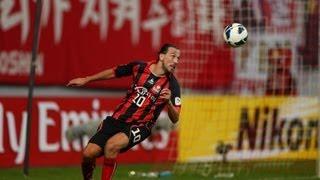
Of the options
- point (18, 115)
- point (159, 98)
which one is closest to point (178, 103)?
point (159, 98)

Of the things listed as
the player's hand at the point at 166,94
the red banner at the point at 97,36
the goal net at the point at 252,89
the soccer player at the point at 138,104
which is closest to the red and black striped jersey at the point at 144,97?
the soccer player at the point at 138,104

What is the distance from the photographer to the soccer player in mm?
10141

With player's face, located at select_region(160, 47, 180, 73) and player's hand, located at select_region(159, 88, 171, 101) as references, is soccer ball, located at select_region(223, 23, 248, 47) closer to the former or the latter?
player's face, located at select_region(160, 47, 180, 73)

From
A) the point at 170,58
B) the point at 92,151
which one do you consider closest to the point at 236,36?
the point at 170,58

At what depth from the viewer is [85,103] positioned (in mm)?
15312

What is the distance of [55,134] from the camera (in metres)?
14.8

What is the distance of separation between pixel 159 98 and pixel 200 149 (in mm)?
5811

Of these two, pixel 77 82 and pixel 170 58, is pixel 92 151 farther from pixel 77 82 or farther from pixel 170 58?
pixel 170 58

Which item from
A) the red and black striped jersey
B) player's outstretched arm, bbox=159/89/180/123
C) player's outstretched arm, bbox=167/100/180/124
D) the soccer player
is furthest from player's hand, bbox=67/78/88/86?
player's outstretched arm, bbox=167/100/180/124

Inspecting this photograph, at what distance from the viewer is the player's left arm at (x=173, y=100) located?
32.4 feet

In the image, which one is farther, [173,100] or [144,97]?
[144,97]

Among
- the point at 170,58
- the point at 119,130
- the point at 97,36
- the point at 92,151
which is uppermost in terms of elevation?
the point at 170,58

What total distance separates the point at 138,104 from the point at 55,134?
189 inches

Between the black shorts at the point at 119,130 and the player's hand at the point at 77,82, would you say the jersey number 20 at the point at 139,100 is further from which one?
the player's hand at the point at 77,82
